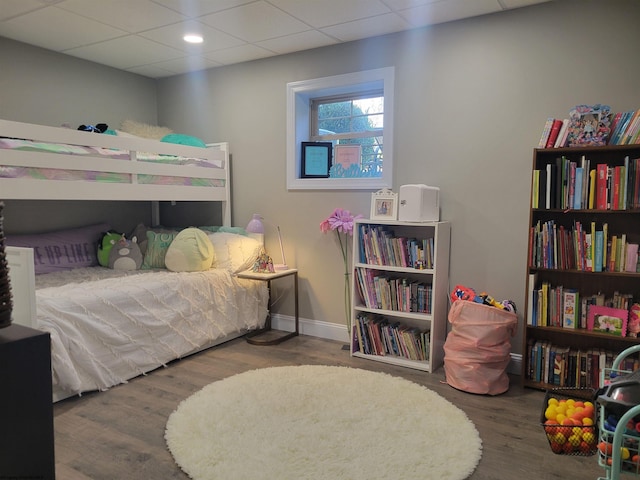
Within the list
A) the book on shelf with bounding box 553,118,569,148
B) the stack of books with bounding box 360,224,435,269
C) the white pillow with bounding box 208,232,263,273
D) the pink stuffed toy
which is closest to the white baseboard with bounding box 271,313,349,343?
the white pillow with bounding box 208,232,263,273

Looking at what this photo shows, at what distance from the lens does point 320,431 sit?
220 cm

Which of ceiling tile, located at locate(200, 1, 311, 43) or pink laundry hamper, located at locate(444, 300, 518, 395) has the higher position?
ceiling tile, located at locate(200, 1, 311, 43)

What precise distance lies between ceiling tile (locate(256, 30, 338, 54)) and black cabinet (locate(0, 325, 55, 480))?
3.03 m

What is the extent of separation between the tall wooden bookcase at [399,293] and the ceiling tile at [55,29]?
2272 millimetres

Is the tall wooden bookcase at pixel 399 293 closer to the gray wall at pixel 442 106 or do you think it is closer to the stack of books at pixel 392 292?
the stack of books at pixel 392 292

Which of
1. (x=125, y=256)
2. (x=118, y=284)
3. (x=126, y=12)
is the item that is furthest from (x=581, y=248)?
(x=125, y=256)

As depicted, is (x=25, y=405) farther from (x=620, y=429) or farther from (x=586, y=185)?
(x=586, y=185)

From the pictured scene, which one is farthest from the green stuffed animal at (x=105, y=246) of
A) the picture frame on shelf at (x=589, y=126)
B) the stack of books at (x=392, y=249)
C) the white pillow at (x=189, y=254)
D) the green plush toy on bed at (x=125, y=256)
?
the picture frame on shelf at (x=589, y=126)

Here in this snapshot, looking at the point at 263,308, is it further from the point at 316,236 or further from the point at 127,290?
the point at 127,290

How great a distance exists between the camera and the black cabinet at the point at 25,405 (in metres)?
0.62

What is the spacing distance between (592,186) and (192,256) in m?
2.69

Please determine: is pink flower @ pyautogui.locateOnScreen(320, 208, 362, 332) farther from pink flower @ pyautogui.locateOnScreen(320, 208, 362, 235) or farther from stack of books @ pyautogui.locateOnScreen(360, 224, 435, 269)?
stack of books @ pyautogui.locateOnScreen(360, 224, 435, 269)

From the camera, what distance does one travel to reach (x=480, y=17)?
2.93 m

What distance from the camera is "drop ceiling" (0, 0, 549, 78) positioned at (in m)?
2.75
